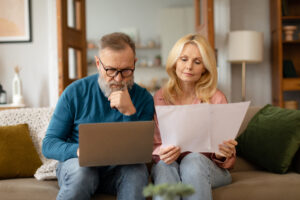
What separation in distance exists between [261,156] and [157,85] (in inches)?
176

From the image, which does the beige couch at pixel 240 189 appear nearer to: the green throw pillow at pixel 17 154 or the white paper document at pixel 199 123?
the green throw pillow at pixel 17 154

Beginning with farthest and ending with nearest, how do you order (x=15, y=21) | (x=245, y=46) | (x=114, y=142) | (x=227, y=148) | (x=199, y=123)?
(x=15, y=21)
(x=245, y=46)
(x=227, y=148)
(x=199, y=123)
(x=114, y=142)

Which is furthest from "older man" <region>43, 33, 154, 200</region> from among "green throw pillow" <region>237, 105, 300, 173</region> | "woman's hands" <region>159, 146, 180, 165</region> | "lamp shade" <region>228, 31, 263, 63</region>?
"lamp shade" <region>228, 31, 263, 63</region>

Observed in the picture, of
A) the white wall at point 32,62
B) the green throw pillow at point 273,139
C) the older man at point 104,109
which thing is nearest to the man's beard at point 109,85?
the older man at point 104,109

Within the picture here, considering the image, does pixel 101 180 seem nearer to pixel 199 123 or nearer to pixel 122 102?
pixel 122 102

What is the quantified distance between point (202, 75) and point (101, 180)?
2.61ft

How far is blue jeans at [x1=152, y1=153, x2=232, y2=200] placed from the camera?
1.41 metres

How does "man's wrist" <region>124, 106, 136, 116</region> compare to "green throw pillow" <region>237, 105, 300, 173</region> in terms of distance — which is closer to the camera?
"man's wrist" <region>124, 106, 136, 116</region>

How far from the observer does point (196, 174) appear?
4.75ft

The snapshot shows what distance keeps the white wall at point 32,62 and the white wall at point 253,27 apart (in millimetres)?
2586

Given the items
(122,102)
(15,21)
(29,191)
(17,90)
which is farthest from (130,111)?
(15,21)

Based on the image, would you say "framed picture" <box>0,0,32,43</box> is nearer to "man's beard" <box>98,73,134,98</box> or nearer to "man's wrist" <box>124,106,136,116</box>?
"man's beard" <box>98,73,134,98</box>

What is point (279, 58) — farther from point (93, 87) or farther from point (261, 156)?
point (93, 87)

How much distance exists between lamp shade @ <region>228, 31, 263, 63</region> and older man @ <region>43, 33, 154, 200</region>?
2.33 metres
